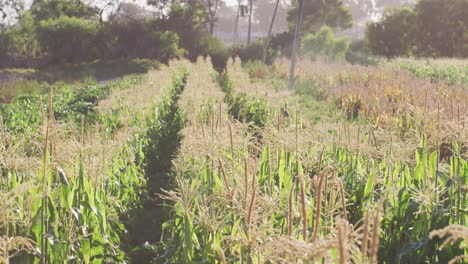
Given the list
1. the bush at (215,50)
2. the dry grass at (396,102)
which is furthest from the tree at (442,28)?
the dry grass at (396,102)

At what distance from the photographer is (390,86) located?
43.4 feet

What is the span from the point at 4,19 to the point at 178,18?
58.7ft

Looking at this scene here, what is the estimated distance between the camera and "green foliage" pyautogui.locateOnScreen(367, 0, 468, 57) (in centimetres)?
3988

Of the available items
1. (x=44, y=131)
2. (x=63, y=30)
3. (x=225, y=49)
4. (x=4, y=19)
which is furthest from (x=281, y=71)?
(x=4, y=19)

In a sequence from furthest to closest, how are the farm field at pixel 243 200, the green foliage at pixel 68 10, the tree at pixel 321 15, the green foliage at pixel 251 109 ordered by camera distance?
1. the tree at pixel 321 15
2. the green foliage at pixel 68 10
3. the green foliage at pixel 251 109
4. the farm field at pixel 243 200

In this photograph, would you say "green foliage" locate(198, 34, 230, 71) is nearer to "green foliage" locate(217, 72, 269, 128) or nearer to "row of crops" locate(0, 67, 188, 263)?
"green foliage" locate(217, 72, 269, 128)

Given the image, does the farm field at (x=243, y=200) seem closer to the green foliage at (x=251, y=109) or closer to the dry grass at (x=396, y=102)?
the dry grass at (x=396, y=102)

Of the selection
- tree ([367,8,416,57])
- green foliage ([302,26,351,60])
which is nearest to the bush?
green foliage ([302,26,351,60])

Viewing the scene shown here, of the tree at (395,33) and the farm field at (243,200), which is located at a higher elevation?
the tree at (395,33)

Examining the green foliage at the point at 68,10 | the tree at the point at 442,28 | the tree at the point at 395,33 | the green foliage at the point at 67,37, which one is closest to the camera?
the green foliage at the point at 67,37

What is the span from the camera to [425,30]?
4091cm

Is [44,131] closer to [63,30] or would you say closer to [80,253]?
[80,253]

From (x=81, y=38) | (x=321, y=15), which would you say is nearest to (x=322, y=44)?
(x=321, y=15)

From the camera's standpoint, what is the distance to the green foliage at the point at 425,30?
3988 cm
